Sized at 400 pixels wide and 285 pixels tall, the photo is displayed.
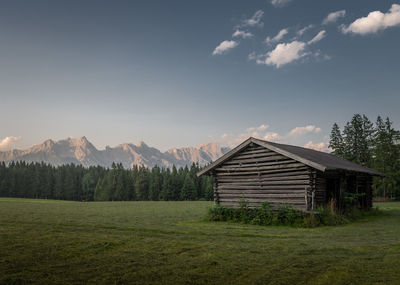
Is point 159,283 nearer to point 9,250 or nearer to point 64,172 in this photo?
point 9,250

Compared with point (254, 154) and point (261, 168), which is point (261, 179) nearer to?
point (261, 168)

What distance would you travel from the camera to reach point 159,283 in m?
6.01

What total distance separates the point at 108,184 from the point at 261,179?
313 ft

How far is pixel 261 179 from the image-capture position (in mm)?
20031

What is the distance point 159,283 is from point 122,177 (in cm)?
10668

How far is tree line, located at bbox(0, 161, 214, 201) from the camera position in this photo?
9838 centimetres

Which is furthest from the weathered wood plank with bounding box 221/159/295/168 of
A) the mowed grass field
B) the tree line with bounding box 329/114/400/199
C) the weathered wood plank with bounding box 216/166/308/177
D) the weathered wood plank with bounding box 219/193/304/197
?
the tree line with bounding box 329/114/400/199

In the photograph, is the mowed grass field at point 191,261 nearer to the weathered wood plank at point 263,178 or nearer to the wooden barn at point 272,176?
the wooden barn at point 272,176

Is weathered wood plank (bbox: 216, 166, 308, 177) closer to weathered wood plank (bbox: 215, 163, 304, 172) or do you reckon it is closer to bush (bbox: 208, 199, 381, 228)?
weathered wood plank (bbox: 215, 163, 304, 172)

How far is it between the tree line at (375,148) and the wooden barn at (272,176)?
48.2 meters

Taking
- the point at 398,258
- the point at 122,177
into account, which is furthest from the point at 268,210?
the point at 122,177

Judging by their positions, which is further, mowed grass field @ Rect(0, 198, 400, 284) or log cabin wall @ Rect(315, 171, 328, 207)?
log cabin wall @ Rect(315, 171, 328, 207)

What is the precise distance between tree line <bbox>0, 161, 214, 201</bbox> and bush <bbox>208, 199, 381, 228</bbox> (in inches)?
2829

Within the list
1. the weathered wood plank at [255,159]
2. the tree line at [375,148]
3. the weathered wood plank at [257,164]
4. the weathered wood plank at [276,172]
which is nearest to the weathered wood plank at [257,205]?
the weathered wood plank at [276,172]
